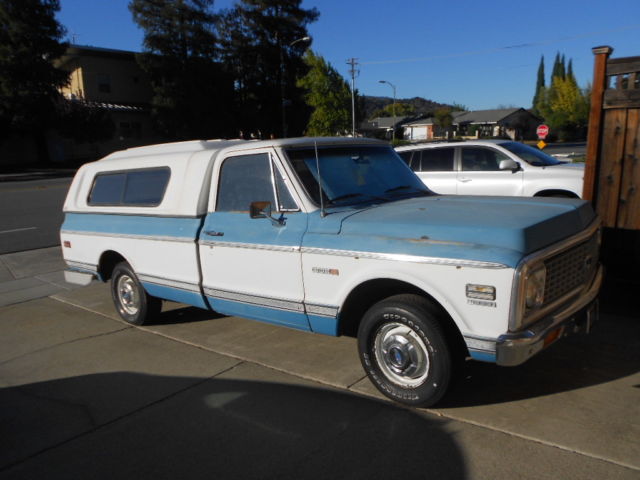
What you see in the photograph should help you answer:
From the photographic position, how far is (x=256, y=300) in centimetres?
456

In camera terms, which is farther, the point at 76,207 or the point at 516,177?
the point at 516,177

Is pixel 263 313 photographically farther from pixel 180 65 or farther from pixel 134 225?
pixel 180 65

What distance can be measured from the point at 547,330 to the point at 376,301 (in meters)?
1.31

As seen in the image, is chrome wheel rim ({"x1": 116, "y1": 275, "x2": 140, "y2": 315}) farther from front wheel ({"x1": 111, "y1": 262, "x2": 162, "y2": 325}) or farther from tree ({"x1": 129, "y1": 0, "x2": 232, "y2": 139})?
tree ({"x1": 129, "y1": 0, "x2": 232, "y2": 139})

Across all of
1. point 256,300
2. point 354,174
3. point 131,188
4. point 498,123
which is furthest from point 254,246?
point 498,123

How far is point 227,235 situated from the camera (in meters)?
4.68

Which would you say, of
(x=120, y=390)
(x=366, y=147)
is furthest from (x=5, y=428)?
(x=366, y=147)

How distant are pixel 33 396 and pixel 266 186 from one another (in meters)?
2.60

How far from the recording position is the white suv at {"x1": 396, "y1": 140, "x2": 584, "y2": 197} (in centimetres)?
843

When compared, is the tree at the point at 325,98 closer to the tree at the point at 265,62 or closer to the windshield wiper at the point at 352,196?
the tree at the point at 265,62

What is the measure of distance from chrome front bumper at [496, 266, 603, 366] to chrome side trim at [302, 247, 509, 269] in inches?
17.6

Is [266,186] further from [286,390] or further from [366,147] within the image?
[286,390]

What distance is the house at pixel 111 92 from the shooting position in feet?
138

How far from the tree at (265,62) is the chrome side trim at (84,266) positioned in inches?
1652
